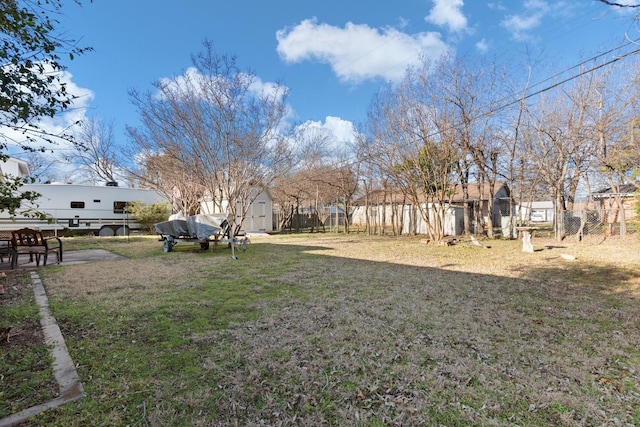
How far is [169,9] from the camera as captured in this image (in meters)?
8.95

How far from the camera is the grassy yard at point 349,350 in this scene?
1.99m

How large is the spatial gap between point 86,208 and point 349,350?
1826 cm

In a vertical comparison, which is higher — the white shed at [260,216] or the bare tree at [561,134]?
the bare tree at [561,134]

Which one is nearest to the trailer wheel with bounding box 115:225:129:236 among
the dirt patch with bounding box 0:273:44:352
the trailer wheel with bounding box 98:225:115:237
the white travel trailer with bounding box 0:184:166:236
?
the white travel trailer with bounding box 0:184:166:236

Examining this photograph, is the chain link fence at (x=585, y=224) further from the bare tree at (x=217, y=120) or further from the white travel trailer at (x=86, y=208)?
the white travel trailer at (x=86, y=208)

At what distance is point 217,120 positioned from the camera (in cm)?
1108

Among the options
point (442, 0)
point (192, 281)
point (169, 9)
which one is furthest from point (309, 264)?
point (169, 9)

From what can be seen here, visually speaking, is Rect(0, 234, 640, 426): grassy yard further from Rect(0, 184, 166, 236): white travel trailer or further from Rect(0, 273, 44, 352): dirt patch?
Rect(0, 184, 166, 236): white travel trailer

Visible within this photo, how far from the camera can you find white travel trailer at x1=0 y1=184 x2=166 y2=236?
1484cm

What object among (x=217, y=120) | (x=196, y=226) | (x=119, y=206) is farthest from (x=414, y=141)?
(x=119, y=206)

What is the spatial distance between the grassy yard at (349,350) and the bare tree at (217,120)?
21.7ft

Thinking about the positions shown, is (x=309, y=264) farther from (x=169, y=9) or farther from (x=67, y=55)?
(x=169, y=9)

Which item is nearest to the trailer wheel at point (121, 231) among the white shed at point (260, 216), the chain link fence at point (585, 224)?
the white shed at point (260, 216)

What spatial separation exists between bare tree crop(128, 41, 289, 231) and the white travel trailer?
6.75 m
